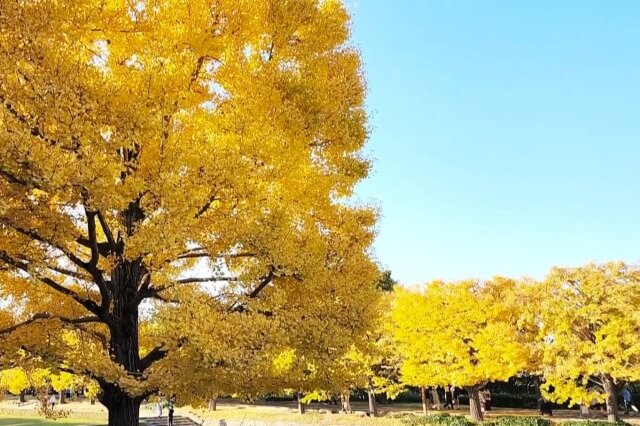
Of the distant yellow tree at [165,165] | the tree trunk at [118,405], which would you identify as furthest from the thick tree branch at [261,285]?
the tree trunk at [118,405]

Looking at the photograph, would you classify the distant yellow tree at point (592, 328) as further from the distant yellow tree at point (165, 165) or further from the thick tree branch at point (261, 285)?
the thick tree branch at point (261, 285)

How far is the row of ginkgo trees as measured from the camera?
63.4 ft

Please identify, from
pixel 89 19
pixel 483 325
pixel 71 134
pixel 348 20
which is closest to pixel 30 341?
pixel 71 134

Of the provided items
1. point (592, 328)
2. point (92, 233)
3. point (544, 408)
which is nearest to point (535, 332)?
point (592, 328)

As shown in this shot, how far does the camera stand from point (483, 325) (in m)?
23.7

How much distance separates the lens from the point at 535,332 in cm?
2328

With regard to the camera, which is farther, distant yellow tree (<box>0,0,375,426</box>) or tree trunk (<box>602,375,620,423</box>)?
tree trunk (<box>602,375,620,423</box>)

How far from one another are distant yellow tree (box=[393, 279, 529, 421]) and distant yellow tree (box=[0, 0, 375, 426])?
13992mm

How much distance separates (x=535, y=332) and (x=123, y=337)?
19.6 m

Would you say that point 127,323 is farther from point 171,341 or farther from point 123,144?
point 123,144

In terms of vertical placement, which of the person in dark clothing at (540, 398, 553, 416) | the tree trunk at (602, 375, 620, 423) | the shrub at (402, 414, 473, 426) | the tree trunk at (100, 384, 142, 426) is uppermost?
the tree trunk at (100, 384, 142, 426)

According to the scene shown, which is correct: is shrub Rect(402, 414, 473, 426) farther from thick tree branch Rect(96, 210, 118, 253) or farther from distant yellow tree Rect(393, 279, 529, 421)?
thick tree branch Rect(96, 210, 118, 253)

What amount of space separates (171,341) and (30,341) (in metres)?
2.23

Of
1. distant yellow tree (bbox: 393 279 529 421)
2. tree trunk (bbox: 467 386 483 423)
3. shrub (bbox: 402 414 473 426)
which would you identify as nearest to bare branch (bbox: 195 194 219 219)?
distant yellow tree (bbox: 393 279 529 421)
